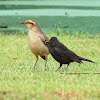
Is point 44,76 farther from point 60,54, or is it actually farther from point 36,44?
point 36,44

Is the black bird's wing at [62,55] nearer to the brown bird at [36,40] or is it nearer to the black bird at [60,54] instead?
the black bird at [60,54]

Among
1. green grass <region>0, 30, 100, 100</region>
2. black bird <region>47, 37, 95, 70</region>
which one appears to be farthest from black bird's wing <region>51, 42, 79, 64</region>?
green grass <region>0, 30, 100, 100</region>

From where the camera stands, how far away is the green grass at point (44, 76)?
165 inches

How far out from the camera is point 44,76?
5.84 m

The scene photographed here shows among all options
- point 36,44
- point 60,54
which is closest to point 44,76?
point 60,54

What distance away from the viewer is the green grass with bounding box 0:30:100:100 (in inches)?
165

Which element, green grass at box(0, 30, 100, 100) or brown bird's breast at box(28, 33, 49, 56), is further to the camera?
brown bird's breast at box(28, 33, 49, 56)

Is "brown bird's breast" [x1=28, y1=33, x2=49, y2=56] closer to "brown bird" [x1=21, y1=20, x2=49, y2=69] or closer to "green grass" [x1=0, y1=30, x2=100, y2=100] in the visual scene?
"brown bird" [x1=21, y1=20, x2=49, y2=69]

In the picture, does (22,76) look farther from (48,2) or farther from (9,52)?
(48,2)

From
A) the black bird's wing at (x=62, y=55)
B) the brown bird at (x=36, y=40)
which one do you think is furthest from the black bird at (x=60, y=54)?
the brown bird at (x=36, y=40)

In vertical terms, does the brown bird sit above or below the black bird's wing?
above

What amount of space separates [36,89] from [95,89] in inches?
32.9

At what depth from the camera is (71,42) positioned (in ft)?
33.4

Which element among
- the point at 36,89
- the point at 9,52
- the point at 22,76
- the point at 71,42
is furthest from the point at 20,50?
the point at 36,89
